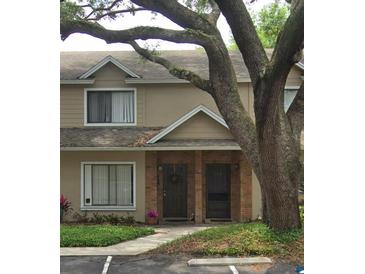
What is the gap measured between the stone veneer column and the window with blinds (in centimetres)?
173

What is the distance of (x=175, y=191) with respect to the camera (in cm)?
1773

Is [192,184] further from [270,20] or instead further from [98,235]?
[270,20]

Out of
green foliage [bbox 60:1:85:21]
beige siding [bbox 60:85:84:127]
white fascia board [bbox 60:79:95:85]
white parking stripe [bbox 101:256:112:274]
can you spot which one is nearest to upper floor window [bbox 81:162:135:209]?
beige siding [bbox 60:85:84:127]

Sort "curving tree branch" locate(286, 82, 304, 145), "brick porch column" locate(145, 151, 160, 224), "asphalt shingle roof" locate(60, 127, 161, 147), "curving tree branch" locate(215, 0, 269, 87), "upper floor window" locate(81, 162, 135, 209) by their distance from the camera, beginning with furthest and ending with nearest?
"upper floor window" locate(81, 162, 135, 209) → "brick porch column" locate(145, 151, 160, 224) → "asphalt shingle roof" locate(60, 127, 161, 147) → "curving tree branch" locate(286, 82, 304, 145) → "curving tree branch" locate(215, 0, 269, 87)

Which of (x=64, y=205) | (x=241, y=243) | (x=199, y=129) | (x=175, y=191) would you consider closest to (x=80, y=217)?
(x=64, y=205)

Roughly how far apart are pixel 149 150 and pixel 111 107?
273cm

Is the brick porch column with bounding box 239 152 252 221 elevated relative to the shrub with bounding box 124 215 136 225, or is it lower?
elevated

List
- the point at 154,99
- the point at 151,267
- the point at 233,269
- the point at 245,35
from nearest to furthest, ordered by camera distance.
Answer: the point at 233,269 < the point at 151,267 < the point at 245,35 < the point at 154,99

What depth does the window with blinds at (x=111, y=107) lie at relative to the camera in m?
18.4

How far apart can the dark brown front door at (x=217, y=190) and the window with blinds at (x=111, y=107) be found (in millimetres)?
3749

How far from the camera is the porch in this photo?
1747 cm

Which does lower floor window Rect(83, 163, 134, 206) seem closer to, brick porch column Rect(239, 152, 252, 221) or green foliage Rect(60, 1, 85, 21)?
brick porch column Rect(239, 152, 252, 221)

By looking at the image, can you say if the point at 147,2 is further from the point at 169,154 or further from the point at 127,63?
the point at 127,63
